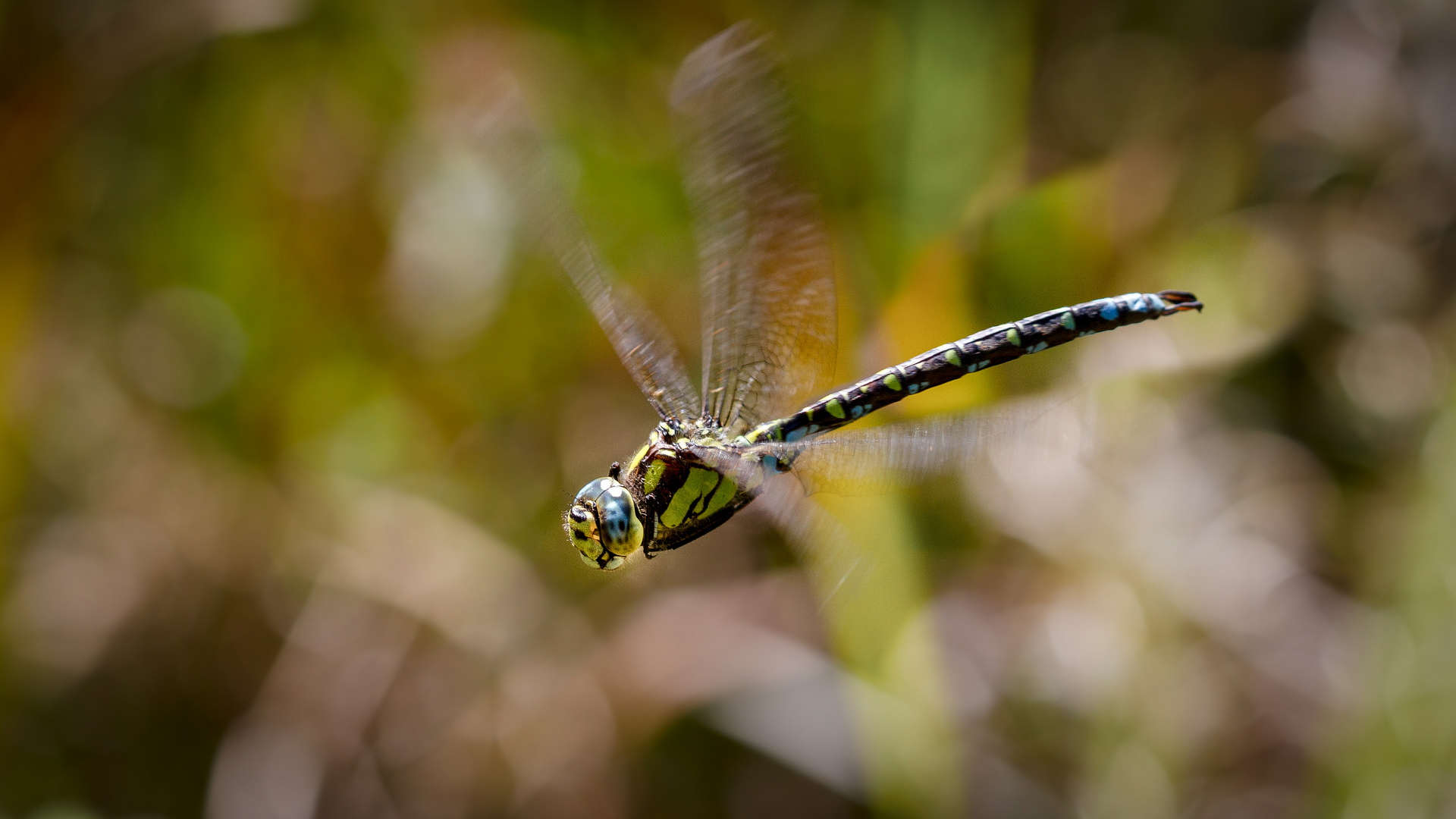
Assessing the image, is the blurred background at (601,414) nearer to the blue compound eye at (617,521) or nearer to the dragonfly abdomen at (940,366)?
the dragonfly abdomen at (940,366)

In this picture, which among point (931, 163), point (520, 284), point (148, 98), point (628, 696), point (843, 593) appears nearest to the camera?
point (843, 593)

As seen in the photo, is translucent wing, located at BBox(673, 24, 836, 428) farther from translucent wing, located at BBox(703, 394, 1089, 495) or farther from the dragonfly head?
the dragonfly head

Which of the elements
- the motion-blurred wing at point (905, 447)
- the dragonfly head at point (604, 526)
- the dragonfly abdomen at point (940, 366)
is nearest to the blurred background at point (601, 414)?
the dragonfly abdomen at point (940, 366)

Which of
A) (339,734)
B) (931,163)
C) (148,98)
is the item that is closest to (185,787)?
(339,734)

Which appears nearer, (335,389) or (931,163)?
(931,163)

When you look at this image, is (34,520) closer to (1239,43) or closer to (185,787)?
(185,787)

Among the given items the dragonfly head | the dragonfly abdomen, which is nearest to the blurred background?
the dragonfly abdomen

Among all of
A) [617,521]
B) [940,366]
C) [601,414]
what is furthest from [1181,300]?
[601,414]
